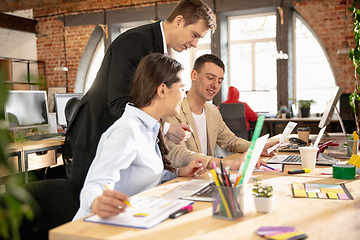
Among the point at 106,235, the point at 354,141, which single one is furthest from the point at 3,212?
the point at 354,141

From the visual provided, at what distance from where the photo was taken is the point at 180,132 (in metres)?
1.50

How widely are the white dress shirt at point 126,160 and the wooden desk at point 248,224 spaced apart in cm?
18

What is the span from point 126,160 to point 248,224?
0.46 metres

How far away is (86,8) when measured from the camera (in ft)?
26.4

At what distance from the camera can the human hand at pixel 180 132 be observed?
1.50m

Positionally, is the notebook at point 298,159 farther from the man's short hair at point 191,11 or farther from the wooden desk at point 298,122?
the wooden desk at point 298,122

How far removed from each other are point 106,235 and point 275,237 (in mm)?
378

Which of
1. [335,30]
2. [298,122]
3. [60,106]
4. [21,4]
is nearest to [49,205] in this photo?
[60,106]

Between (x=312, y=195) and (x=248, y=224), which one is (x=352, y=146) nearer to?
(x=312, y=195)

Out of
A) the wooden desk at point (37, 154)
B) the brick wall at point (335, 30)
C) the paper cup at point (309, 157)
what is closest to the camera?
the paper cup at point (309, 157)

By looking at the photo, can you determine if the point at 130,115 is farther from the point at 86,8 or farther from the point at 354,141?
the point at 86,8

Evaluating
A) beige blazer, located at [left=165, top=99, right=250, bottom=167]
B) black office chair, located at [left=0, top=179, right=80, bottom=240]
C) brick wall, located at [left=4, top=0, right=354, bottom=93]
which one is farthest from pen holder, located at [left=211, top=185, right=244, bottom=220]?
brick wall, located at [left=4, top=0, right=354, bottom=93]

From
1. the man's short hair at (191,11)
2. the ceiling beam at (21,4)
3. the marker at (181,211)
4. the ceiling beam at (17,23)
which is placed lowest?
the marker at (181,211)

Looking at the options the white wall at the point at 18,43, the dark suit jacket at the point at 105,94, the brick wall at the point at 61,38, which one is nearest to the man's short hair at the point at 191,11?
the dark suit jacket at the point at 105,94
